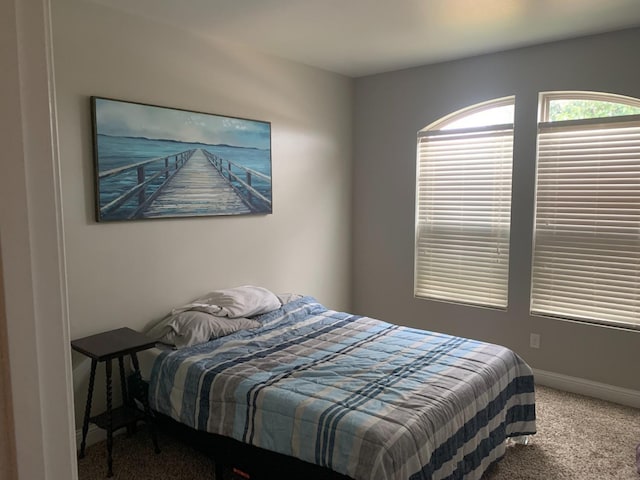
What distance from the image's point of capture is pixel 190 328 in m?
2.96

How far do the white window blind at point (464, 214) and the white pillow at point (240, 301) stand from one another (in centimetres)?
154

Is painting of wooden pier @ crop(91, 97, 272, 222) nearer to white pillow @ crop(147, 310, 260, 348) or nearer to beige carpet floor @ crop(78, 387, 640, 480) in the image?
white pillow @ crop(147, 310, 260, 348)

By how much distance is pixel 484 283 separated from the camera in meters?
4.03

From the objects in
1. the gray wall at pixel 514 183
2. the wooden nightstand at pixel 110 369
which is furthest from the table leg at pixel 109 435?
the gray wall at pixel 514 183

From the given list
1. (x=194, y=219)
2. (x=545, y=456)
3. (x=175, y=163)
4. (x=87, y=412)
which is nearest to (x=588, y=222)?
(x=545, y=456)

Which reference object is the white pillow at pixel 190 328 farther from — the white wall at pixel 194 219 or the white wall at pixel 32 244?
the white wall at pixel 32 244

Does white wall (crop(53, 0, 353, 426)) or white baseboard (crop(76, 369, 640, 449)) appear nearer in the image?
white wall (crop(53, 0, 353, 426))

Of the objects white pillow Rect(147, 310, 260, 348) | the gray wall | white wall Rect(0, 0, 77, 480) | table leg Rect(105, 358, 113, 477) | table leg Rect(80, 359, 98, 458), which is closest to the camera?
white wall Rect(0, 0, 77, 480)

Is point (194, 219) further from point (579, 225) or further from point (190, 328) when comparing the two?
point (579, 225)

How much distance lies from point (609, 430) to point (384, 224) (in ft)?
7.80

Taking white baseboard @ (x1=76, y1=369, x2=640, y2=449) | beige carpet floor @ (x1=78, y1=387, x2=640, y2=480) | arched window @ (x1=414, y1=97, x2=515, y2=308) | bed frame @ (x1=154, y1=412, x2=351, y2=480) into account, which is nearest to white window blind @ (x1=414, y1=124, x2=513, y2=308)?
arched window @ (x1=414, y1=97, x2=515, y2=308)

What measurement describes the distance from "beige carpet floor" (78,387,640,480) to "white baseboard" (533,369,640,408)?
157 mm

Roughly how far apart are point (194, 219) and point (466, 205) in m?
2.26

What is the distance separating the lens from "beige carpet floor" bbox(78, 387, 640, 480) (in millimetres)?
2553
